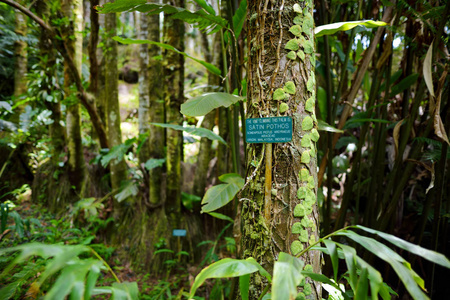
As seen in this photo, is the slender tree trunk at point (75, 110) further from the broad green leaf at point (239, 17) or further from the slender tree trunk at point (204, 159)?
the broad green leaf at point (239, 17)

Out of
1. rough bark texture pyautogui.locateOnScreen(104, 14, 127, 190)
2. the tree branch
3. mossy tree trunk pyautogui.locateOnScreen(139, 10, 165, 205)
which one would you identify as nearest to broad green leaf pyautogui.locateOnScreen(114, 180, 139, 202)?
mossy tree trunk pyautogui.locateOnScreen(139, 10, 165, 205)

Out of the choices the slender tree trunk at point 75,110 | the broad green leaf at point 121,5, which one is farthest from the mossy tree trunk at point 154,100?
the broad green leaf at point 121,5

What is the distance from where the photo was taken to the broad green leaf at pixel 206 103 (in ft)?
3.08

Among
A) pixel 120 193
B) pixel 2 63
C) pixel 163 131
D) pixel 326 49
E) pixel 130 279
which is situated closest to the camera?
pixel 326 49

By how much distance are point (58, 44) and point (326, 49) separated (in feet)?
7.71

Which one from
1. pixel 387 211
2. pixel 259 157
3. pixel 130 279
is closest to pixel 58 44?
pixel 130 279

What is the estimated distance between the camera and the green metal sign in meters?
0.87

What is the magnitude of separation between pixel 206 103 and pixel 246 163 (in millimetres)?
270

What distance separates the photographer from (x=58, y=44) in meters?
2.41

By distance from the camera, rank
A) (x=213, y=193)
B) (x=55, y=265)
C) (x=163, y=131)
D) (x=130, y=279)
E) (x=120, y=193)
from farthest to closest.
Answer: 1. (x=163, y=131)
2. (x=120, y=193)
3. (x=130, y=279)
4. (x=213, y=193)
5. (x=55, y=265)

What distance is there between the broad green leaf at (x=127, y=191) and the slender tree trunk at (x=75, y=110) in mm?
826

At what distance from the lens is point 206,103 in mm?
974

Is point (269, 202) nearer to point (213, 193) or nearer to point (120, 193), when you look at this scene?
point (213, 193)

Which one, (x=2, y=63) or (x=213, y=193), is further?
(x=2, y=63)
